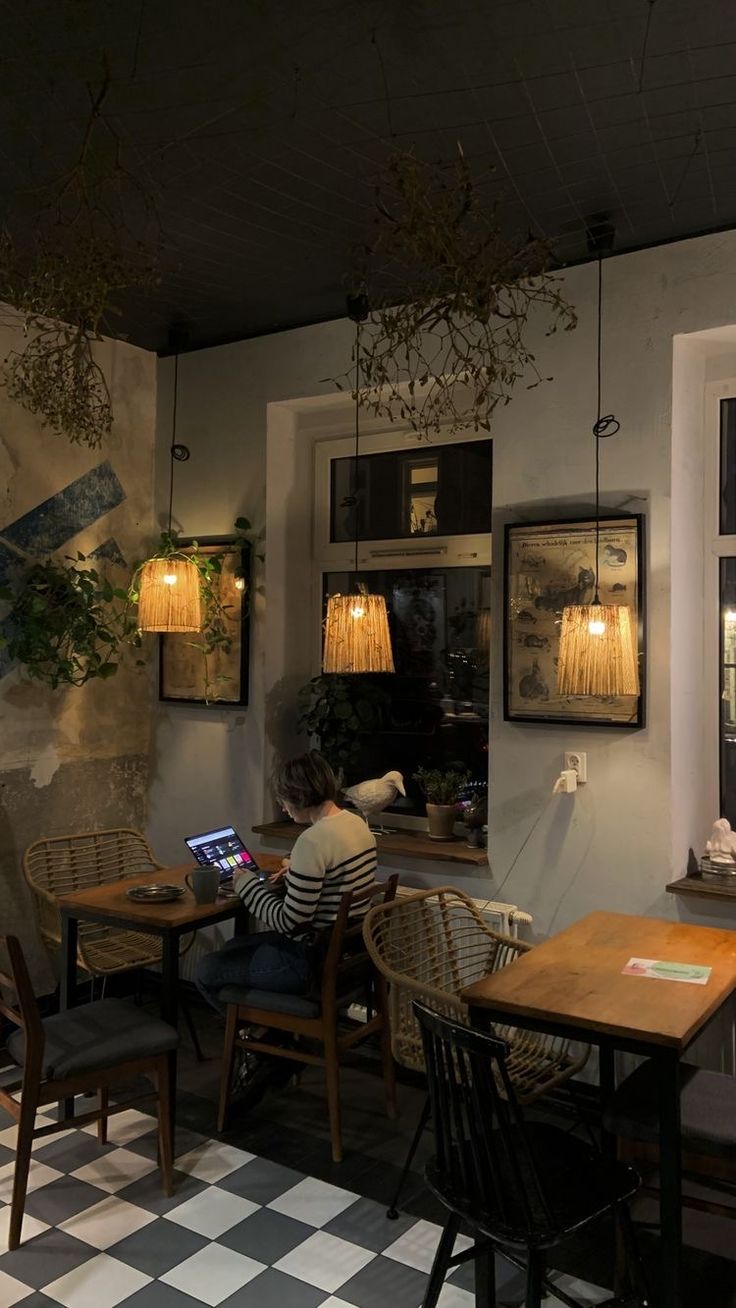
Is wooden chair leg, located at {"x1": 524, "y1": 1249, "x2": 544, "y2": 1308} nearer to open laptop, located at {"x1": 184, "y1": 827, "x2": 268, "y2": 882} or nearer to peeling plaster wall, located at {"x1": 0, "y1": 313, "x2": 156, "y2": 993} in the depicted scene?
open laptop, located at {"x1": 184, "y1": 827, "x2": 268, "y2": 882}

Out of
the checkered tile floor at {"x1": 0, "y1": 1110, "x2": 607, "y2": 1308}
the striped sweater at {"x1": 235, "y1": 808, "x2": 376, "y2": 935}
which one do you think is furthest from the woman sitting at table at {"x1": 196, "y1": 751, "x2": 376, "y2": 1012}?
the checkered tile floor at {"x1": 0, "y1": 1110, "x2": 607, "y2": 1308}

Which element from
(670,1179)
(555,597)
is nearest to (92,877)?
(555,597)

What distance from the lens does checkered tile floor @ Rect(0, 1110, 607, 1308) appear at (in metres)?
2.44

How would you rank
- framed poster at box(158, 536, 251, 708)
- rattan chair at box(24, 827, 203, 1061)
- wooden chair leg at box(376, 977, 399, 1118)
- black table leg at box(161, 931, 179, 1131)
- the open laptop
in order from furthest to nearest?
framed poster at box(158, 536, 251, 708) < rattan chair at box(24, 827, 203, 1061) < the open laptop < wooden chair leg at box(376, 977, 399, 1118) < black table leg at box(161, 931, 179, 1131)

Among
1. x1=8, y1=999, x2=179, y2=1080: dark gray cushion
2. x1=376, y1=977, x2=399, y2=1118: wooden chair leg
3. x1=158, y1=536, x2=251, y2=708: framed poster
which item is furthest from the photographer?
x1=158, y1=536, x2=251, y2=708: framed poster

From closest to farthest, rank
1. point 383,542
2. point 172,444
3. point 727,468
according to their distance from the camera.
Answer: point 727,468
point 383,542
point 172,444

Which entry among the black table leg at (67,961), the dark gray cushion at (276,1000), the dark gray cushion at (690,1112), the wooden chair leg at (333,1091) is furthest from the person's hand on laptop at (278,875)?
the dark gray cushion at (690,1112)

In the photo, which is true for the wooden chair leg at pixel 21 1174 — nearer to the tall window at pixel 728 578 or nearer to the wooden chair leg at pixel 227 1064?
the wooden chair leg at pixel 227 1064

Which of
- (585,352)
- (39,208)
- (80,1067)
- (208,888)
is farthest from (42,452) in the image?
(80,1067)

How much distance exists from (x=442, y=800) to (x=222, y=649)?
1.20m

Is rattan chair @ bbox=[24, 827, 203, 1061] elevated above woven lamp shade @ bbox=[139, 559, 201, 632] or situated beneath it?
situated beneath

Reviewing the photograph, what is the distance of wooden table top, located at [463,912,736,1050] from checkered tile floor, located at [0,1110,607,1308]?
0.73 m

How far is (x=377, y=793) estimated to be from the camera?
12.9 feet

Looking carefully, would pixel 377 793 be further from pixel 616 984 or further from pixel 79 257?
pixel 79 257
